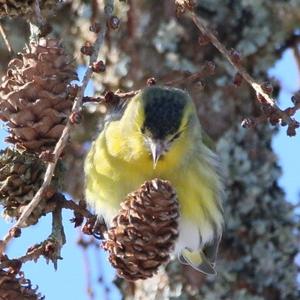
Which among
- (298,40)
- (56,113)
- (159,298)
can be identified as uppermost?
(298,40)

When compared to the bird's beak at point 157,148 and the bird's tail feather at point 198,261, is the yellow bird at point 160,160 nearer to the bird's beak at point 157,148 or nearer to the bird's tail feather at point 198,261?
the bird's beak at point 157,148

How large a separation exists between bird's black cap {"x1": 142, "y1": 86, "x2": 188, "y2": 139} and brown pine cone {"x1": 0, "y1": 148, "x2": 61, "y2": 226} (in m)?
0.33

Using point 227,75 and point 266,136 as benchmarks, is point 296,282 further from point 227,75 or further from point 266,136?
point 227,75

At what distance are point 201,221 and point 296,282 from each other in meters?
1.33

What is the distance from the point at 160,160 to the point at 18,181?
1.60 feet

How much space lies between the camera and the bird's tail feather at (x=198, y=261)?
2.70 metres

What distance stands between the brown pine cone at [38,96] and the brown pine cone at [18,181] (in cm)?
4

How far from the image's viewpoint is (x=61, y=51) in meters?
1.90

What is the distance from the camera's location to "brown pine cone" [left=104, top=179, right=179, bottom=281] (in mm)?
1835

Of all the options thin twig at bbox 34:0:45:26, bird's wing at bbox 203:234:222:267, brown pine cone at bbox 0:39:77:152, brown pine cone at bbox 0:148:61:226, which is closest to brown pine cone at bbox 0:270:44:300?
brown pine cone at bbox 0:148:61:226

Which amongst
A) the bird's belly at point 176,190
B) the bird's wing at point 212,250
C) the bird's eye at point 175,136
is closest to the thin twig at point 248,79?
the bird's eye at point 175,136

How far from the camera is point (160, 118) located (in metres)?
2.20

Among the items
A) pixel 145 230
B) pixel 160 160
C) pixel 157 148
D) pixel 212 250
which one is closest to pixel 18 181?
pixel 145 230

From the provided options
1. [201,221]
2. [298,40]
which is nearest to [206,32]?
[201,221]
